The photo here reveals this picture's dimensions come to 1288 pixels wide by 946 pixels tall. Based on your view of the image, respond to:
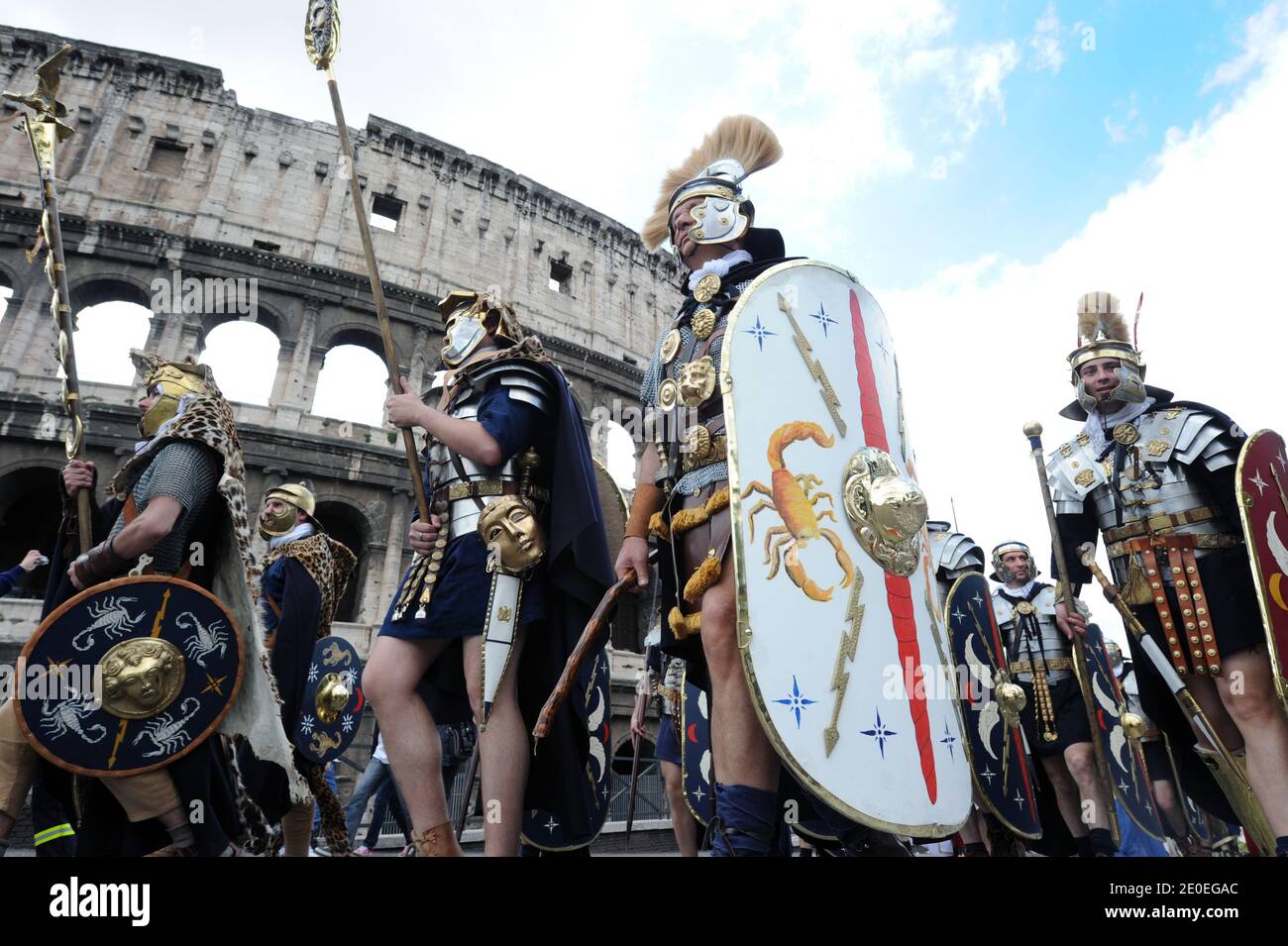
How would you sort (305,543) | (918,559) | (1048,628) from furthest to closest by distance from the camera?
(1048,628) → (305,543) → (918,559)

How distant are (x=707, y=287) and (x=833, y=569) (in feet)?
3.93

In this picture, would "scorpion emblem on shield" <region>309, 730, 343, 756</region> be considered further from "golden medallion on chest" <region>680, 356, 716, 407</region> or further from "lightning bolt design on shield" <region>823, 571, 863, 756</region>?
"lightning bolt design on shield" <region>823, 571, 863, 756</region>

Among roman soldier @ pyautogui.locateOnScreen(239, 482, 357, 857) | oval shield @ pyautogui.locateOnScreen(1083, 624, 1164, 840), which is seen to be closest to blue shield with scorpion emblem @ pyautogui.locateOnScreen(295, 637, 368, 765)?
roman soldier @ pyautogui.locateOnScreen(239, 482, 357, 857)

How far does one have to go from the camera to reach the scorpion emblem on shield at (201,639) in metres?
2.66

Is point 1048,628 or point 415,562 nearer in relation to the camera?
point 415,562

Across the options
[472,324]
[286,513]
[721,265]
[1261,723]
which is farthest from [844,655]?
[286,513]

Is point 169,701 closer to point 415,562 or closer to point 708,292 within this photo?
point 415,562

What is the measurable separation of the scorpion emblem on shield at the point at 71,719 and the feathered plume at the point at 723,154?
294 cm

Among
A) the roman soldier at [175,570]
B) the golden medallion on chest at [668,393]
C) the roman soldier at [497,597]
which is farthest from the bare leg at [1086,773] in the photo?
the roman soldier at [175,570]

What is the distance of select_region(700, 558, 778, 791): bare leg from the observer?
6.54 feet
